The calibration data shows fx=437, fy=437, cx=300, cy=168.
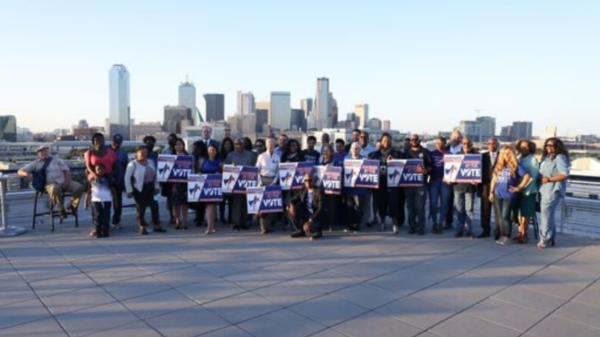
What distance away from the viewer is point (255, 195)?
8219 millimetres

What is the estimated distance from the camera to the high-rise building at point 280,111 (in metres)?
87.1

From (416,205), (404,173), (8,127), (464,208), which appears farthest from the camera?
(8,127)

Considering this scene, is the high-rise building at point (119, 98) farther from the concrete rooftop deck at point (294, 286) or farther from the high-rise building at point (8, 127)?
the concrete rooftop deck at point (294, 286)

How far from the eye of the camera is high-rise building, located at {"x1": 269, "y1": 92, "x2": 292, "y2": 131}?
286 feet

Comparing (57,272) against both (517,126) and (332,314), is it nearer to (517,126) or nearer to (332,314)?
(332,314)

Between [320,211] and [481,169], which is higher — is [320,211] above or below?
below

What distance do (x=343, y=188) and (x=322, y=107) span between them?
101002 millimetres

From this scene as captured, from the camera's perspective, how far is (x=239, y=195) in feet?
28.1

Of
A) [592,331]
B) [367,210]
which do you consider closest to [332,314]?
[592,331]

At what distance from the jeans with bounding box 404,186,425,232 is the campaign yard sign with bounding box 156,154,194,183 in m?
4.31

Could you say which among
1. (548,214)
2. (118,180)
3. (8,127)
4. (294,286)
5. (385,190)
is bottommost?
(294,286)

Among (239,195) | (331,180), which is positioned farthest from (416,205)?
(239,195)

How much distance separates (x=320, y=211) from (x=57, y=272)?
418cm

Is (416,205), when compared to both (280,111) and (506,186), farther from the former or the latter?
(280,111)
